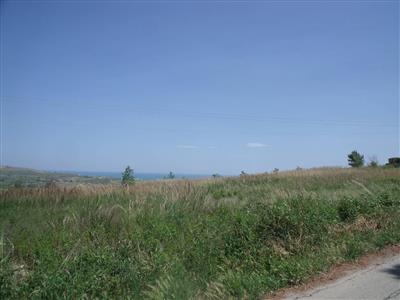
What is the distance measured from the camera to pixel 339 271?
291 inches

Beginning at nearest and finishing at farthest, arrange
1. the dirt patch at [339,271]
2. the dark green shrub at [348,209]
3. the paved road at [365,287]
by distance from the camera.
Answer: the paved road at [365,287] → the dirt patch at [339,271] → the dark green shrub at [348,209]

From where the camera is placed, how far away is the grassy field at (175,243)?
6652 millimetres

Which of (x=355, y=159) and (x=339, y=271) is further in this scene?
(x=355, y=159)

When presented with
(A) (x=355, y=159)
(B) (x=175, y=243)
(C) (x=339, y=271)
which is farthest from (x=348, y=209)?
(A) (x=355, y=159)

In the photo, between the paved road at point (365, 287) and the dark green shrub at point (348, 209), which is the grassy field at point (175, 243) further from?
the paved road at point (365, 287)

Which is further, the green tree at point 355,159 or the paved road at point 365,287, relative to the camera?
the green tree at point 355,159

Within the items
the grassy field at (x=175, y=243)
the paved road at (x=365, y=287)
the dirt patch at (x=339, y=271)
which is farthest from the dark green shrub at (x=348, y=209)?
the paved road at (x=365, y=287)

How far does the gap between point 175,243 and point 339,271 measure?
127 inches

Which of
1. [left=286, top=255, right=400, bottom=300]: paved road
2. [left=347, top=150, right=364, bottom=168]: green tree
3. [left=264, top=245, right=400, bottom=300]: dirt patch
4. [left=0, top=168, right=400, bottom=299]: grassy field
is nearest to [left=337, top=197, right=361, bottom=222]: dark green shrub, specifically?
[left=0, top=168, right=400, bottom=299]: grassy field

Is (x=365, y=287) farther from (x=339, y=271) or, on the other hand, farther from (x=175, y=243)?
(x=175, y=243)

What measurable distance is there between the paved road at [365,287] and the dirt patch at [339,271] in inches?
5.5

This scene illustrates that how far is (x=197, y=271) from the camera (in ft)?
26.3

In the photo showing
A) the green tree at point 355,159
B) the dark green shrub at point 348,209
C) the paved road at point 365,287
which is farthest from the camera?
the green tree at point 355,159

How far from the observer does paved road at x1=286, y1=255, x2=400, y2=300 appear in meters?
6.13
